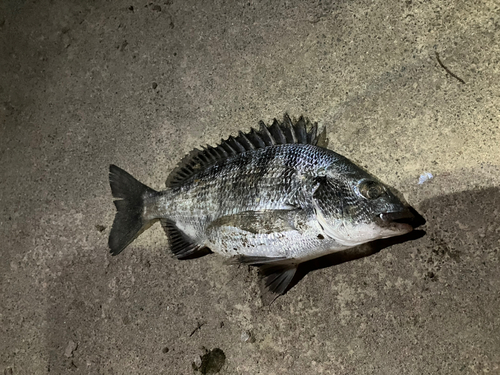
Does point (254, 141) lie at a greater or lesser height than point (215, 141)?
greater

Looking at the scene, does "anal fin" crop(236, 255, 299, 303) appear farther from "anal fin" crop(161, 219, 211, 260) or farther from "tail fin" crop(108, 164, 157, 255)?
"tail fin" crop(108, 164, 157, 255)

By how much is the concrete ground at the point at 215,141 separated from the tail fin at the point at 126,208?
164 millimetres

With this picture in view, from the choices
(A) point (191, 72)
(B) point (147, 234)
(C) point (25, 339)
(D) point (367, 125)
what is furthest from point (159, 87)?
(C) point (25, 339)

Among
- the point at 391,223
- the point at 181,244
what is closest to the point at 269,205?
the point at 391,223

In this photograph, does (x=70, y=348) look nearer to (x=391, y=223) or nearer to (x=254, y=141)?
(x=254, y=141)

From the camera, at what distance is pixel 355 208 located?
1875 millimetres

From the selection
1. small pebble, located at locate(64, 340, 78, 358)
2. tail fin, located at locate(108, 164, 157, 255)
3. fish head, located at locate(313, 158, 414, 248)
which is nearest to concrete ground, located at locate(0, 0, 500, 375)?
small pebble, located at locate(64, 340, 78, 358)

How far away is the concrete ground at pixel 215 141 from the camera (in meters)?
2.17

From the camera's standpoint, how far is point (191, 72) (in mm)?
2869

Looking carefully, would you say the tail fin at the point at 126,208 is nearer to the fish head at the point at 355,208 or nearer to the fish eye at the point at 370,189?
the fish head at the point at 355,208

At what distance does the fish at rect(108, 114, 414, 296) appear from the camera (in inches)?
Result: 74.7

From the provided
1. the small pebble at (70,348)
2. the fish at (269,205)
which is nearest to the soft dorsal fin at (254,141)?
the fish at (269,205)

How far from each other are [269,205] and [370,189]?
24.0 inches

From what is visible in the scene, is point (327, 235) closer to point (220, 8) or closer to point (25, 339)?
point (220, 8)
